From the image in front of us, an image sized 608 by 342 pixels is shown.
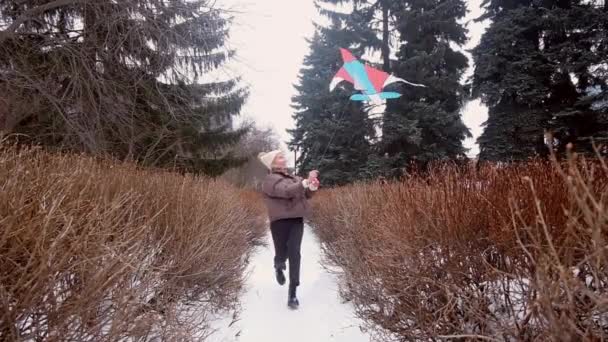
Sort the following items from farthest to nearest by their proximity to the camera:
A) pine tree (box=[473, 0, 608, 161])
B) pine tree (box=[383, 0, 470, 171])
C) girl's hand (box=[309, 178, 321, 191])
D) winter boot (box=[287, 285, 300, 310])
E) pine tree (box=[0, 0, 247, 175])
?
1. pine tree (box=[383, 0, 470, 171])
2. pine tree (box=[473, 0, 608, 161])
3. pine tree (box=[0, 0, 247, 175])
4. winter boot (box=[287, 285, 300, 310])
5. girl's hand (box=[309, 178, 321, 191])

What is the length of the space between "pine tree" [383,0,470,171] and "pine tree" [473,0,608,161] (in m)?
1.41

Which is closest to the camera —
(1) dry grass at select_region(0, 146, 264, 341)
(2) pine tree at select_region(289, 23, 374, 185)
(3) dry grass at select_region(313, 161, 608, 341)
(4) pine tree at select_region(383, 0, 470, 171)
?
(1) dry grass at select_region(0, 146, 264, 341)

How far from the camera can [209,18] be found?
577 cm

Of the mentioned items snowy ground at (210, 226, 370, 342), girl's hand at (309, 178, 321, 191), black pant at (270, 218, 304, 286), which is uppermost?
girl's hand at (309, 178, 321, 191)

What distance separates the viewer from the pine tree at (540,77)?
1048 centimetres

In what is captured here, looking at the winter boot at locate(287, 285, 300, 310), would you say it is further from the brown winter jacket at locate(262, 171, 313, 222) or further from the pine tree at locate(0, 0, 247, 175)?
the pine tree at locate(0, 0, 247, 175)

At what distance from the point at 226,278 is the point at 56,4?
5532mm

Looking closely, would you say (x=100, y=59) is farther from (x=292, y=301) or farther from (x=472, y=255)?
(x=472, y=255)

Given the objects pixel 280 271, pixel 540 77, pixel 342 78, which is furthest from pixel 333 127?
pixel 280 271

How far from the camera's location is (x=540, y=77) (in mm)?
11703

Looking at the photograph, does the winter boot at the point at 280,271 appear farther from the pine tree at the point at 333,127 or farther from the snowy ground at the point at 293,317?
the pine tree at the point at 333,127

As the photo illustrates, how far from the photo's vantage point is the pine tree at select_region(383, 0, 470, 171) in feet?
44.7

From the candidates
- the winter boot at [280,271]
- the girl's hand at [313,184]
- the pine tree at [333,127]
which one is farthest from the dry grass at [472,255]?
the pine tree at [333,127]

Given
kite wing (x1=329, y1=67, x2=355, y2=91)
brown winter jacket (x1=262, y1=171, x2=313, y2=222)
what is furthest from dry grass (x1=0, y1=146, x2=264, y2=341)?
kite wing (x1=329, y1=67, x2=355, y2=91)
